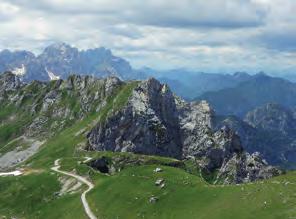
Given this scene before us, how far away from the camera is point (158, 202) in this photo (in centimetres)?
9594

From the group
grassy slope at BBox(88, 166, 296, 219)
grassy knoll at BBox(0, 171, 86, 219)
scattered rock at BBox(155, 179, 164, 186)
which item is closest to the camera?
grassy slope at BBox(88, 166, 296, 219)

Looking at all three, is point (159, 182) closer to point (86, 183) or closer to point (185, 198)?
point (185, 198)

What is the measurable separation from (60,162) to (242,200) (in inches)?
4015

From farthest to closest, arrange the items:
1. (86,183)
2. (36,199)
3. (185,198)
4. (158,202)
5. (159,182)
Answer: (36,199)
(86,183)
(159,182)
(158,202)
(185,198)

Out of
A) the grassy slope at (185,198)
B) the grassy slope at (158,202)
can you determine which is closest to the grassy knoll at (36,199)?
the grassy slope at (158,202)

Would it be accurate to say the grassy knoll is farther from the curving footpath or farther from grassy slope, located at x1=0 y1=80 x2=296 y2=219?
the curving footpath

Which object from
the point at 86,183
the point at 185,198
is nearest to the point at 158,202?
the point at 185,198

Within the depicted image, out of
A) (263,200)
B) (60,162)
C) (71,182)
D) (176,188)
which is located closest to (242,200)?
(263,200)

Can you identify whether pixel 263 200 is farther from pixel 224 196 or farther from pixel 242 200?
pixel 224 196

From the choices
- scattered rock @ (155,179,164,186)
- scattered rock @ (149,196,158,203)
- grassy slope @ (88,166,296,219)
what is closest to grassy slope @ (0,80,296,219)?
grassy slope @ (88,166,296,219)

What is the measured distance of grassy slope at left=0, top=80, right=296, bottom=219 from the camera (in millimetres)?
78812

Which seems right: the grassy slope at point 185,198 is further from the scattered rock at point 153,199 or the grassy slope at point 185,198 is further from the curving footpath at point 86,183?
the curving footpath at point 86,183

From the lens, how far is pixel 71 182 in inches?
5487

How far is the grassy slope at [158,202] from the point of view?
7881cm
